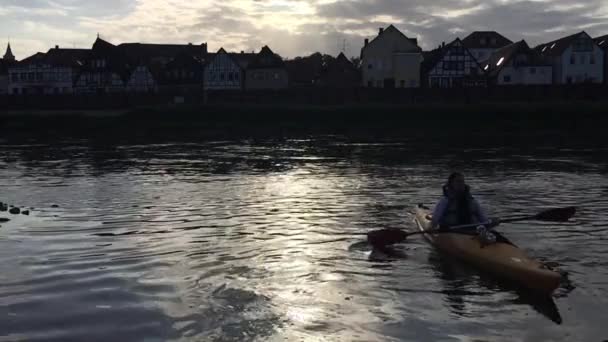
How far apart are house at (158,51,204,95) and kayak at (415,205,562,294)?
84094 millimetres

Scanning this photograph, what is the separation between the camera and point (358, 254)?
13.0 m

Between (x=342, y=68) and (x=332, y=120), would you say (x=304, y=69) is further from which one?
(x=332, y=120)

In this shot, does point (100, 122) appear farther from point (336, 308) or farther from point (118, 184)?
point (336, 308)

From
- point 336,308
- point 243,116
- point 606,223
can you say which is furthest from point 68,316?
point 243,116

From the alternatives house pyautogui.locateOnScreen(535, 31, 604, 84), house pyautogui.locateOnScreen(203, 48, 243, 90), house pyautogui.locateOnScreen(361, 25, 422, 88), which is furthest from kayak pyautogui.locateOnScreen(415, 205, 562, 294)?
house pyautogui.locateOnScreen(203, 48, 243, 90)

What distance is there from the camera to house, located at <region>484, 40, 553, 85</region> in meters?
83.3

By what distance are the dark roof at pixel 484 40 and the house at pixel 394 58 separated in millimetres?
21176

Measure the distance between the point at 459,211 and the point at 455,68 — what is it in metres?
73.2

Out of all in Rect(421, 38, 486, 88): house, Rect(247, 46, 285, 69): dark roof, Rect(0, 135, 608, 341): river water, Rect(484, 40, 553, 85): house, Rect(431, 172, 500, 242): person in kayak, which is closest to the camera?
Rect(0, 135, 608, 341): river water

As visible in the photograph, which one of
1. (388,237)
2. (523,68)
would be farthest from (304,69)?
(388,237)

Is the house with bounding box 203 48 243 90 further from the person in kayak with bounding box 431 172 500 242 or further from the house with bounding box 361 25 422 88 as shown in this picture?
the person in kayak with bounding box 431 172 500 242

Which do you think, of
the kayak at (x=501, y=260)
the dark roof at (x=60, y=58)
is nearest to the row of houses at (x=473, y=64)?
the dark roof at (x=60, y=58)

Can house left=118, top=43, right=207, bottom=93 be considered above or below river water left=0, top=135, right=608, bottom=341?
above

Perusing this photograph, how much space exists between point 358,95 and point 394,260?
197ft
